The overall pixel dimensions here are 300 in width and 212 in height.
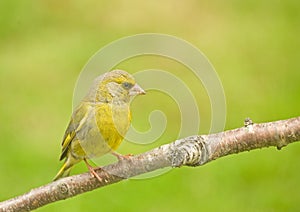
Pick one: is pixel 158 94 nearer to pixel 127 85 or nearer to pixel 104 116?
pixel 104 116

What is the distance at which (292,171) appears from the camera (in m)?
6.66

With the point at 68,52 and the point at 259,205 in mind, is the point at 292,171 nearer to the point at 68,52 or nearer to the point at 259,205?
the point at 259,205

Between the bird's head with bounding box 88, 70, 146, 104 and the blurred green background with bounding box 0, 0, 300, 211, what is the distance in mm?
3169

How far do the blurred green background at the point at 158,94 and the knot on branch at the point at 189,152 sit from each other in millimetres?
3656

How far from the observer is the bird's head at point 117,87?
309 centimetres

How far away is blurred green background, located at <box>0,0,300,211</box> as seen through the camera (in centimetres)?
642

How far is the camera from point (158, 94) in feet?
27.2

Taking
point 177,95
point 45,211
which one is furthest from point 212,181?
point 45,211

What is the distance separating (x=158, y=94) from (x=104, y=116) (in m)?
5.05

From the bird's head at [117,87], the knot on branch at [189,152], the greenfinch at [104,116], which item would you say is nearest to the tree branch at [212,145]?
the knot on branch at [189,152]

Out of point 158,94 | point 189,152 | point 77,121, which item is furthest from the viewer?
point 158,94

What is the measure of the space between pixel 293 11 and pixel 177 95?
3.28m

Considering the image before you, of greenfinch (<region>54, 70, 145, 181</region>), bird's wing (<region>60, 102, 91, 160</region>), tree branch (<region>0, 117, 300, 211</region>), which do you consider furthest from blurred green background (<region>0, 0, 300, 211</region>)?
tree branch (<region>0, 117, 300, 211</region>)

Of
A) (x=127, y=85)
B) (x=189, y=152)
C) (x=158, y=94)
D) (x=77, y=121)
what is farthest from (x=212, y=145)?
(x=158, y=94)
